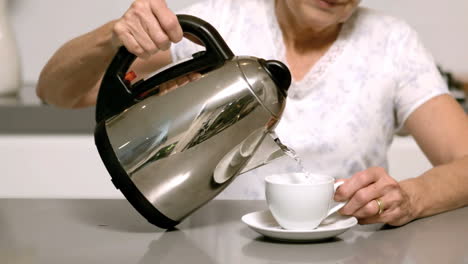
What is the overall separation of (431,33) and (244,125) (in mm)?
1465

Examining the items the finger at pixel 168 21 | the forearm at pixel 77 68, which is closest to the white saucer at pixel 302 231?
the finger at pixel 168 21

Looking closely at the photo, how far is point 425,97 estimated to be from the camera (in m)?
1.34

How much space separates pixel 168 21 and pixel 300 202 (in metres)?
0.27

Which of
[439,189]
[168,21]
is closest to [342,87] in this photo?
[439,189]

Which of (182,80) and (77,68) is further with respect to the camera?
(77,68)

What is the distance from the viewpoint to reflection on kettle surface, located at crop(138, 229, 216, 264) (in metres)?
0.81

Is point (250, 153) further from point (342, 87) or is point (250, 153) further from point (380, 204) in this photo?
point (342, 87)

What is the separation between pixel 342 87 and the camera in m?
1.39

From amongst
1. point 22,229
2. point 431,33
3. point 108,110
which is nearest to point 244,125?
point 108,110

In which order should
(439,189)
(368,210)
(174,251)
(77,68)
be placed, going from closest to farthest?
(174,251) → (368,210) → (439,189) → (77,68)

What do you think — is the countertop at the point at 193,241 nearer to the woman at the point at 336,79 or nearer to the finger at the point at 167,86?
the finger at the point at 167,86

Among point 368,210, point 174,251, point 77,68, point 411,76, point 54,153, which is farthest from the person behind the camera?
point 54,153

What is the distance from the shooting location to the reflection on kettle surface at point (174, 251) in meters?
0.81

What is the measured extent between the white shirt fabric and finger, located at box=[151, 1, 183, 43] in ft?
1.59
